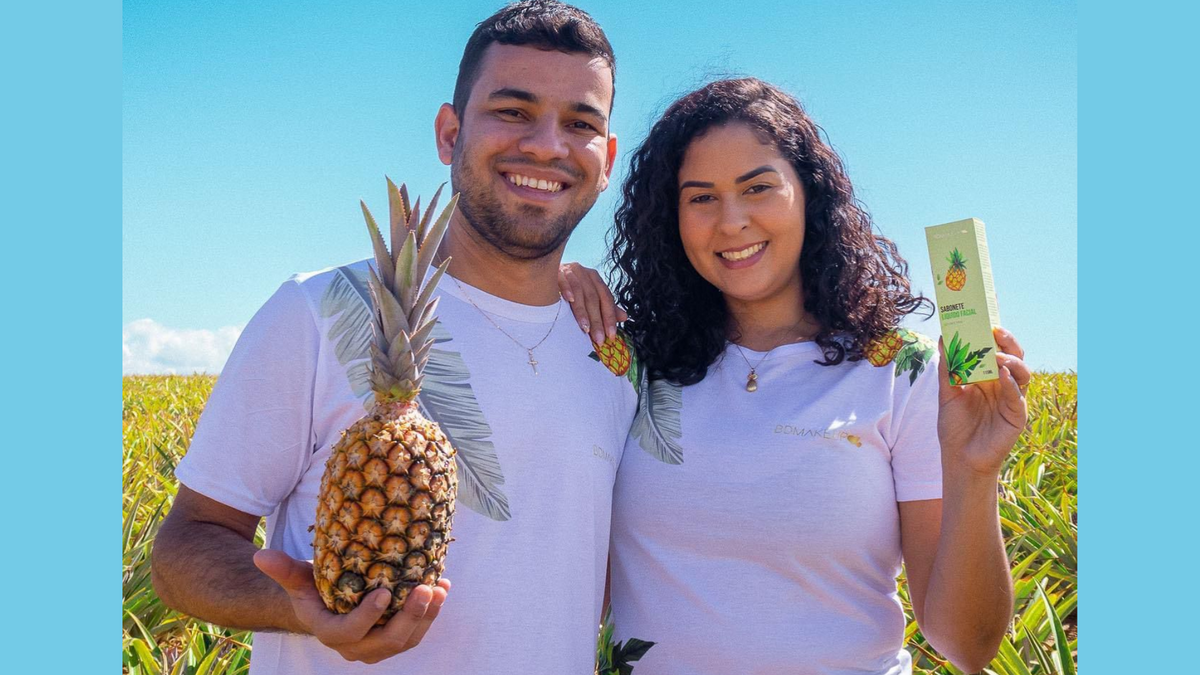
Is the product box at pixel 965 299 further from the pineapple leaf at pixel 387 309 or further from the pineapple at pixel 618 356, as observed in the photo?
the pineapple leaf at pixel 387 309

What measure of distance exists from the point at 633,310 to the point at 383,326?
1.59m

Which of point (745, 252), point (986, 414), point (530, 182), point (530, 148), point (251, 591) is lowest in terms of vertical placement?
point (251, 591)

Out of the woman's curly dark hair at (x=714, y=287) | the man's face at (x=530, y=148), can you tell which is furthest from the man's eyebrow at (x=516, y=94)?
the woman's curly dark hair at (x=714, y=287)

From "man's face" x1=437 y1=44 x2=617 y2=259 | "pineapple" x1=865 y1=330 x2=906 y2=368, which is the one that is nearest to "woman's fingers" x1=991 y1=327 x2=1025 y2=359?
"pineapple" x1=865 y1=330 x2=906 y2=368

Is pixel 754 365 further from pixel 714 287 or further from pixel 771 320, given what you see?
pixel 714 287

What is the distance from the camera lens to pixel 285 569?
192 centimetres

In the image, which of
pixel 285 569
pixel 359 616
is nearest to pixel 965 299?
pixel 359 616

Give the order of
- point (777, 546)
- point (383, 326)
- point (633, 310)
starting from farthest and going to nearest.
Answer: point (633, 310), point (777, 546), point (383, 326)

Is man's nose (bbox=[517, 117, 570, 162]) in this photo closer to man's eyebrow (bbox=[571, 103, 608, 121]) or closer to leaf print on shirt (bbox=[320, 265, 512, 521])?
man's eyebrow (bbox=[571, 103, 608, 121])

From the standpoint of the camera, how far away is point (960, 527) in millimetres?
2514

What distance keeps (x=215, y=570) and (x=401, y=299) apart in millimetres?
896

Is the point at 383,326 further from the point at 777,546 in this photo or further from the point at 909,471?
the point at 909,471

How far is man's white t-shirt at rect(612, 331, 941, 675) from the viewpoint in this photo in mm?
2646

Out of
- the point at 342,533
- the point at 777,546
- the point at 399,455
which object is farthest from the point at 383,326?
the point at 777,546
